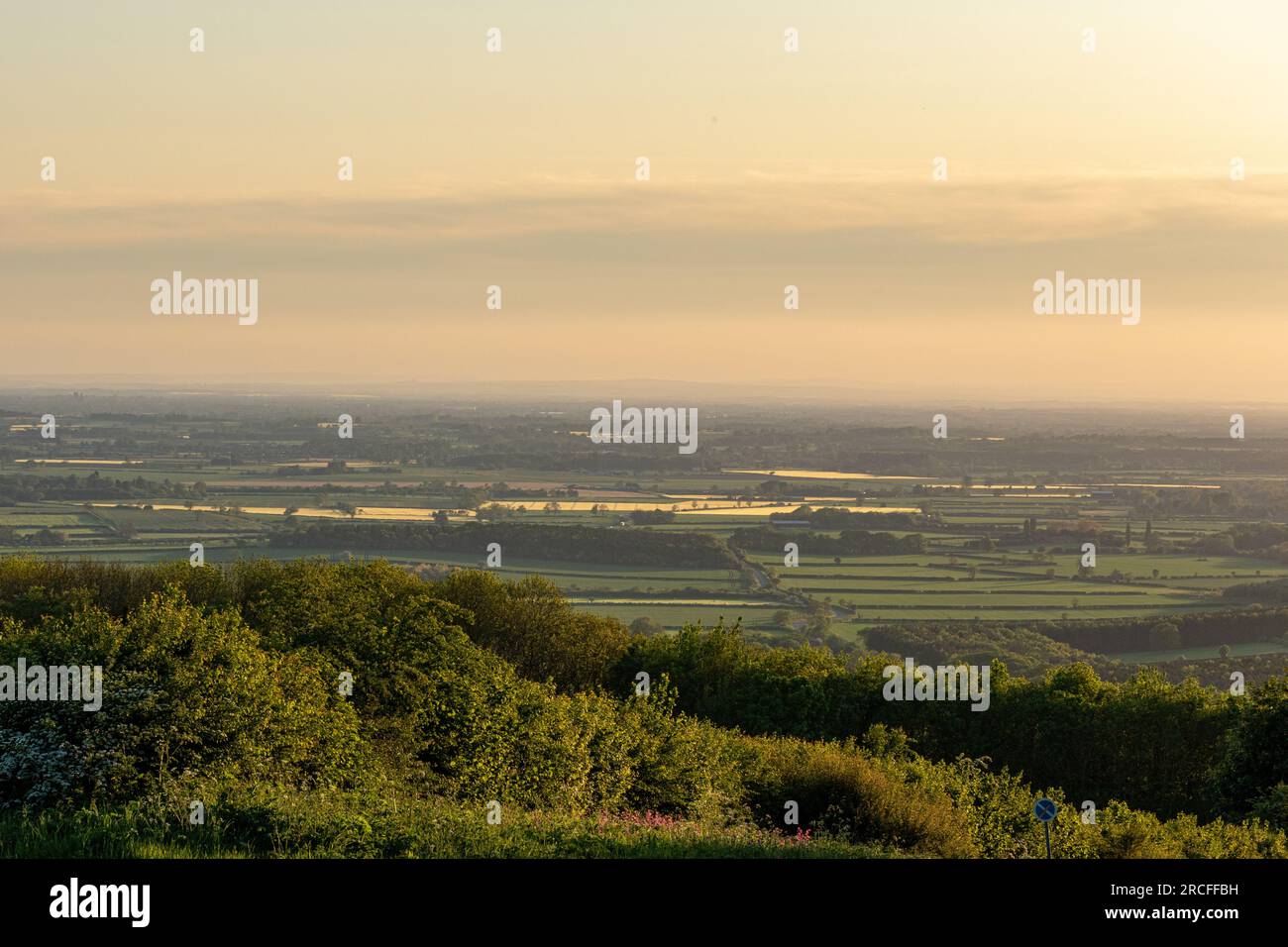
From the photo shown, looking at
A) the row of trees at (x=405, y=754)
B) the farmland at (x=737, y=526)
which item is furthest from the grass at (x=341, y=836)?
the farmland at (x=737, y=526)

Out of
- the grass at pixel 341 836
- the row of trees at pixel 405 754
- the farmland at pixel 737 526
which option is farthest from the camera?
the farmland at pixel 737 526

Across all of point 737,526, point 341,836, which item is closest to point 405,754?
point 341,836

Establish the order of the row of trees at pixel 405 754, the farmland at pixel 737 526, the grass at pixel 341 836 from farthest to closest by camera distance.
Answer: the farmland at pixel 737 526 → the row of trees at pixel 405 754 → the grass at pixel 341 836

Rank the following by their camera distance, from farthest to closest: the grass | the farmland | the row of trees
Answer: the farmland, the row of trees, the grass

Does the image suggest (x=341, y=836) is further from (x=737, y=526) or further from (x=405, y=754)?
(x=737, y=526)

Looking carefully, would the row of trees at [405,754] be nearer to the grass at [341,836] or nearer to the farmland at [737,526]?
the grass at [341,836]

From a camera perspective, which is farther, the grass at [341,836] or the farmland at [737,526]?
the farmland at [737,526]

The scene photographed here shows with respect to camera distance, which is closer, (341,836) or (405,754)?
(341,836)

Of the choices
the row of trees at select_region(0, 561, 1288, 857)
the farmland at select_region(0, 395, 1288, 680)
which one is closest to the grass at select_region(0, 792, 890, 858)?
the row of trees at select_region(0, 561, 1288, 857)

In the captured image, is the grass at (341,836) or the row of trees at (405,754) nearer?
the grass at (341,836)

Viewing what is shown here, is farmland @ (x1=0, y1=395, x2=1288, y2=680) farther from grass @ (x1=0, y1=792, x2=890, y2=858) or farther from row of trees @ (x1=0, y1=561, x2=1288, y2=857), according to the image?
grass @ (x1=0, y1=792, x2=890, y2=858)
